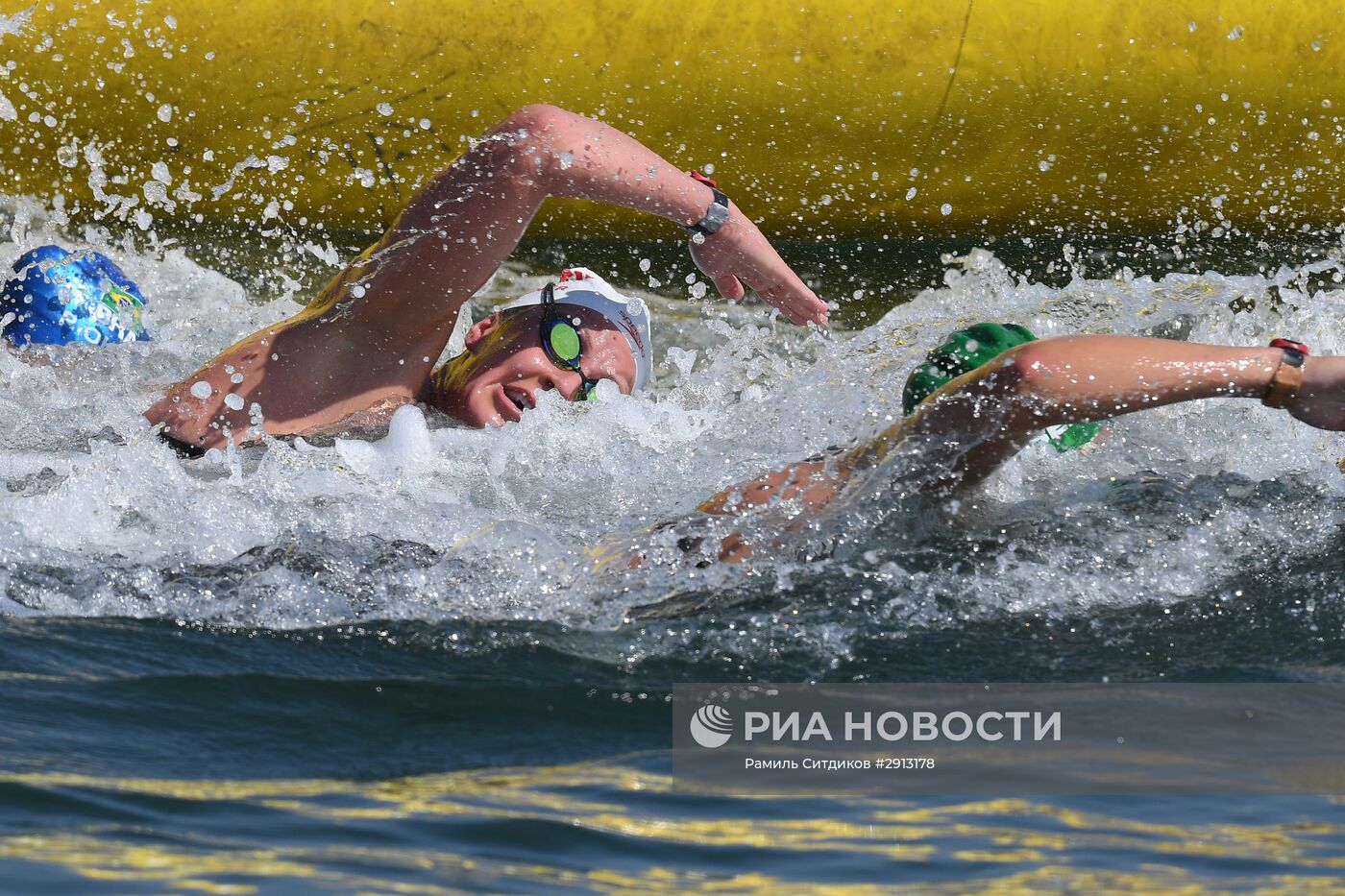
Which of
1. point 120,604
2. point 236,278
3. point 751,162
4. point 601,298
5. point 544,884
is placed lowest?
point 544,884

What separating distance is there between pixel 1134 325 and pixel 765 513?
67.3 inches

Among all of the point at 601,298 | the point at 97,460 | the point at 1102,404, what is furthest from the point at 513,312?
the point at 1102,404

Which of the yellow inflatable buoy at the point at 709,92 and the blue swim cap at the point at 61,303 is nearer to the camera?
the blue swim cap at the point at 61,303

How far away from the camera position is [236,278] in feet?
18.1

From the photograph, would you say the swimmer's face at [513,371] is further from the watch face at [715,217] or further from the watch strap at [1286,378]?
the watch strap at [1286,378]

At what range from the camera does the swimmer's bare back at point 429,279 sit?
10.4 ft

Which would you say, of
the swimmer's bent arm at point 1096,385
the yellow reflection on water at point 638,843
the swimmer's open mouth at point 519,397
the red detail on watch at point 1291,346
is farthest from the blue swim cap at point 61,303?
the red detail on watch at point 1291,346

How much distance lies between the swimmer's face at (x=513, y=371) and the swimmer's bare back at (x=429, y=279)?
0.36 feet

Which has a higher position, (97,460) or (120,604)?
(97,460)

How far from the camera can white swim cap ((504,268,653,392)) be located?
3717 mm

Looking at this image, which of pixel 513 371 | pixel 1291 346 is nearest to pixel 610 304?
pixel 513 371

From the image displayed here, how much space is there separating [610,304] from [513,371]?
30 centimetres

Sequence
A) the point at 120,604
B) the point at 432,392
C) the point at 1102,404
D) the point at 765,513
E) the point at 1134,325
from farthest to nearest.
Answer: the point at 1134,325 → the point at 432,392 → the point at 765,513 → the point at 120,604 → the point at 1102,404

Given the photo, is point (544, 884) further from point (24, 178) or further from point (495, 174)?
point (24, 178)
